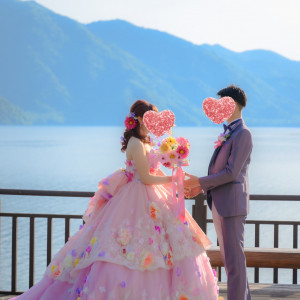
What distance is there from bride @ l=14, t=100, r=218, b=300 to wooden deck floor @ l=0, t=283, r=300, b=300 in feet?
2.15

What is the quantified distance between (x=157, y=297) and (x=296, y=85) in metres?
187

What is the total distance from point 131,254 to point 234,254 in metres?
0.61

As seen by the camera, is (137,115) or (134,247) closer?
(134,247)

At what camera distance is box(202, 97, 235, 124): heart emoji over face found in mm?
3303

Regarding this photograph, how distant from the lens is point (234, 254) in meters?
3.29

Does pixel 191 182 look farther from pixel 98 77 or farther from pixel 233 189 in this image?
pixel 98 77

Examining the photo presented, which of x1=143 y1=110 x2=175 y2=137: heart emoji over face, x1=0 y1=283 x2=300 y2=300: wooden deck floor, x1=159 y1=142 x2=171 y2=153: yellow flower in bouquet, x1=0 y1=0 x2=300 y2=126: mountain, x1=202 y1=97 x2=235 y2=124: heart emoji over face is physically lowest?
x1=0 y1=283 x2=300 y2=300: wooden deck floor

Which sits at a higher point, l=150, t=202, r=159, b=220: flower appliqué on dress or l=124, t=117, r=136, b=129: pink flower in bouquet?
l=124, t=117, r=136, b=129: pink flower in bouquet

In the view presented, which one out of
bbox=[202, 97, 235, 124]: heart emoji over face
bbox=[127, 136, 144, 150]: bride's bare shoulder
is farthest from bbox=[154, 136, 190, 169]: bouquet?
bbox=[202, 97, 235, 124]: heart emoji over face

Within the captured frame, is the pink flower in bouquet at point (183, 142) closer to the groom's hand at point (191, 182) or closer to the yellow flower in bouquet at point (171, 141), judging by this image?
the yellow flower in bouquet at point (171, 141)

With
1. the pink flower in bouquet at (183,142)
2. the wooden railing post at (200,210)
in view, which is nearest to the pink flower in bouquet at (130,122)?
the pink flower in bouquet at (183,142)

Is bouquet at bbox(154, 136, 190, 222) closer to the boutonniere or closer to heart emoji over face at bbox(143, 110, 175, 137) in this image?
heart emoji over face at bbox(143, 110, 175, 137)

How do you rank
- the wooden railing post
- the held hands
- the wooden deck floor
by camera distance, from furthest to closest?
1. the wooden railing post
2. the wooden deck floor
3. the held hands

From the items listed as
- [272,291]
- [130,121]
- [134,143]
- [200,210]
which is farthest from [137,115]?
[272,291]
